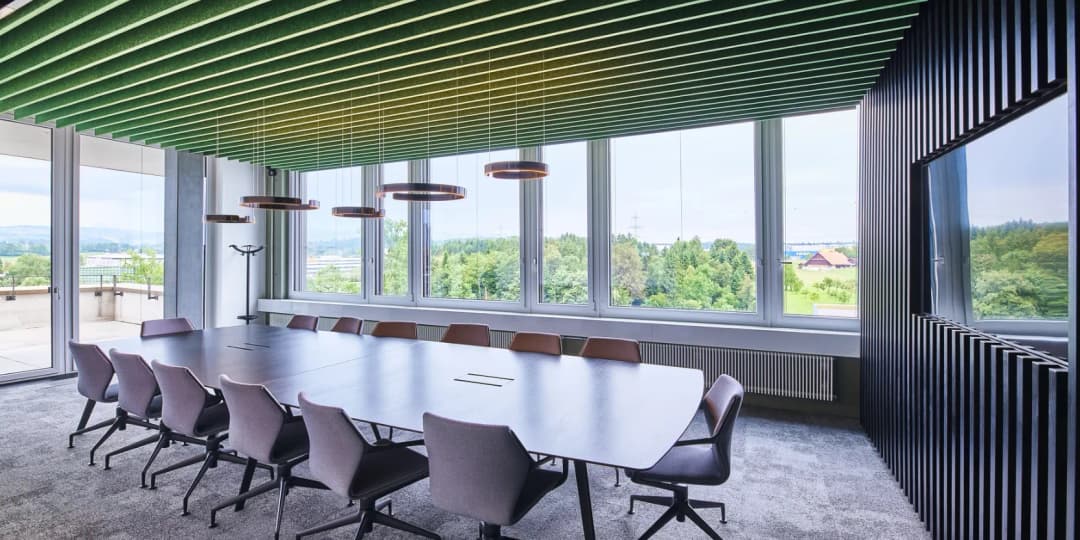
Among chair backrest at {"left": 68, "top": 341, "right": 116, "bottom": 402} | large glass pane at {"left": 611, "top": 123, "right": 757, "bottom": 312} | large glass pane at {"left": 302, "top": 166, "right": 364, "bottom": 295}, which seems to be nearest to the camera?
chair backrest at {"left": 68, "top": 341, "right": 116, "bottom": 402}

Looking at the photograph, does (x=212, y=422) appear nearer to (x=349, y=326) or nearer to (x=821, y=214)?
(x=349, y=326)

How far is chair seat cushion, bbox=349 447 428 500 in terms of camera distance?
270 cm

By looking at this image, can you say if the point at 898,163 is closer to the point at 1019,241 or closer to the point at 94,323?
the point at 1019,241

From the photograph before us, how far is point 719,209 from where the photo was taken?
6.28 metres

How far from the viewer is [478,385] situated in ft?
11.5

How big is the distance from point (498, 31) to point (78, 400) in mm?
6432

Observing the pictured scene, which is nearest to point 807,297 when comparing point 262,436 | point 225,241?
point 262,436

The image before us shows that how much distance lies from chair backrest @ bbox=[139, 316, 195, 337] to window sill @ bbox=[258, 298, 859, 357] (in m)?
2.67

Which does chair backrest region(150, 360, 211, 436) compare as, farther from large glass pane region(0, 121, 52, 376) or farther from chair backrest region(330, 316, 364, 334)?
large glass pane region(0, 121, 52, 376)

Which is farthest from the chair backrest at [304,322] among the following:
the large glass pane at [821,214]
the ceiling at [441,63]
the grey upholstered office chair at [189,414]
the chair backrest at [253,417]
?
the large glass pane at [821,214]

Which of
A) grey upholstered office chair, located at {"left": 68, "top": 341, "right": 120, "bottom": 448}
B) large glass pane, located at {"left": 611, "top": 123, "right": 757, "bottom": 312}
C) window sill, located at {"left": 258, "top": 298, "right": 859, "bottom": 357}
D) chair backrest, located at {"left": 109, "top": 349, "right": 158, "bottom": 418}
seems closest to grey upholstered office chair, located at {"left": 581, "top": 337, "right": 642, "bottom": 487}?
window sill, located at {"left": 258, "top": 298, "right": 859, "bottom": 357}

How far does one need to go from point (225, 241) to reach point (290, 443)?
6872 millimetres

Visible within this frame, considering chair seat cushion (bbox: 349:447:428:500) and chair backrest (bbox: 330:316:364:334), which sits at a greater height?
chair backrest (bbox: 330:316:364:334)

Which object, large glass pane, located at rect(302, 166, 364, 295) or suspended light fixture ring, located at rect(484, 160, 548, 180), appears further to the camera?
large glass pane, located at rect(302, 166, 364, 295)
